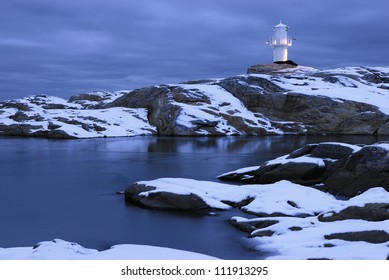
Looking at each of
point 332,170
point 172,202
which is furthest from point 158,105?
point 172,202

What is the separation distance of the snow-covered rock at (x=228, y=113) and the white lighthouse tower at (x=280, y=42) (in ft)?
59.4

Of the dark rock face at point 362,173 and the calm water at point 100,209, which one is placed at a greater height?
the dark rock face at point 362,173

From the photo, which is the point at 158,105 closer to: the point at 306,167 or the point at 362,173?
the point at 306,167

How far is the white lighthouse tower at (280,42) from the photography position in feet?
299

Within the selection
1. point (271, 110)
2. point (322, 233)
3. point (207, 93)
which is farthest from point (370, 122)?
point (322, 233)

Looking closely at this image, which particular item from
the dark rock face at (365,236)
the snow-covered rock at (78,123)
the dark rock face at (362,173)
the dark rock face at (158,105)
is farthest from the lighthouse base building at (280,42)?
the dark rock face at (365,236)

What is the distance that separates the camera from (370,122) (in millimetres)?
62719

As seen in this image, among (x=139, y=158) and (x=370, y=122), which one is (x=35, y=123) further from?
(x=370, y=122)

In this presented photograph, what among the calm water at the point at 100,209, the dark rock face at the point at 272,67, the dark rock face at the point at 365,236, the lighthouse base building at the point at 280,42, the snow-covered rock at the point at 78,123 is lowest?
the calm water at the point at 100,209

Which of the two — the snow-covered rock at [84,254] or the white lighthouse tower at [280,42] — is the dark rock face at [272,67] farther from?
the snow-covered rock at [84,254]

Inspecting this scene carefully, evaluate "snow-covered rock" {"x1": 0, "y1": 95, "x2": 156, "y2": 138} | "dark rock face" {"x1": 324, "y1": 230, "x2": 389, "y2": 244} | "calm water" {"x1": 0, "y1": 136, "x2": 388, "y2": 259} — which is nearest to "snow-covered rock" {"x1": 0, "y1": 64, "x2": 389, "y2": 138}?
"snow-covered rock" {"x1": 0, "y1": 95, "x2": 156, "y2": 138}

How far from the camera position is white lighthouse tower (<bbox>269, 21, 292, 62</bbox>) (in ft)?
299

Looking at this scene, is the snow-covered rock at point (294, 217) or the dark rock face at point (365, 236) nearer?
the snow-covered rock at point (294, 217)

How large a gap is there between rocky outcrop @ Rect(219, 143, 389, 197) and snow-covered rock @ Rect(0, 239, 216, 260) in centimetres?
1039
